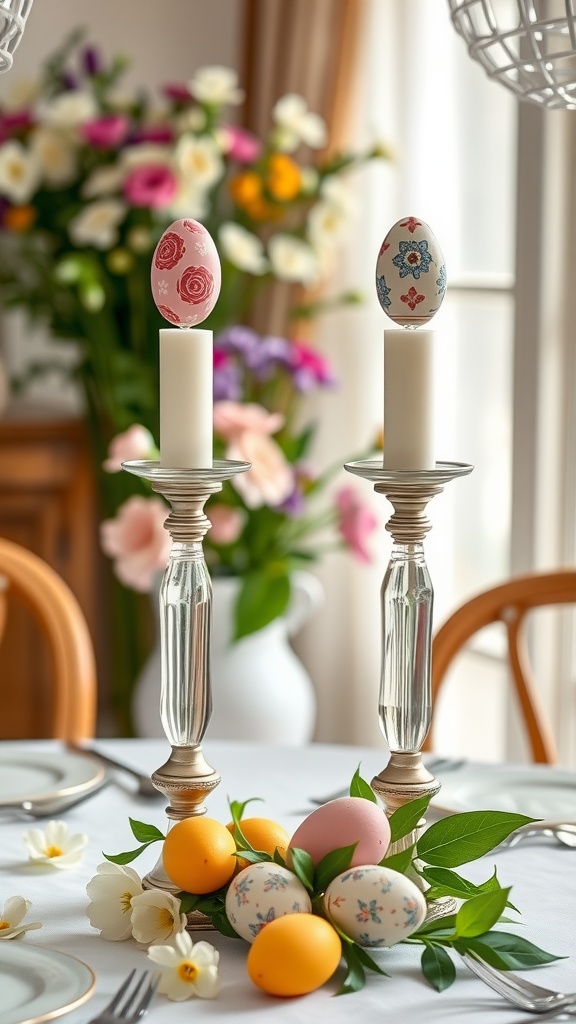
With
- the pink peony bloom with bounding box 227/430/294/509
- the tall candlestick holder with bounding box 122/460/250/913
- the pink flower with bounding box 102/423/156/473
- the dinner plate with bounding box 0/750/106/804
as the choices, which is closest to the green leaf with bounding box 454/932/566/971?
the tall candlestick holder with bounding box 122/460/250/913

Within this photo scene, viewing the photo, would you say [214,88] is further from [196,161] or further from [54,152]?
[54,152]

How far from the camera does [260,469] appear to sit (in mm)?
2146

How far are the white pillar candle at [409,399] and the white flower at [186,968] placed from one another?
0.33 m

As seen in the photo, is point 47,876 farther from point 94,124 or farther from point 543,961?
point 94,124

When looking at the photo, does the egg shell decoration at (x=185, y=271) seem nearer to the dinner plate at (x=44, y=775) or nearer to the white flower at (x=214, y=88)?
the dinner plate at (x=44, y=775)

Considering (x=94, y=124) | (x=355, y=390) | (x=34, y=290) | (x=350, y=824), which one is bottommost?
(x=350, y=824)

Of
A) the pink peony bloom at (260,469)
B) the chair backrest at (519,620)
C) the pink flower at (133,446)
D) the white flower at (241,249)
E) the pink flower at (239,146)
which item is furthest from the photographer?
the pink flower at (239,146)

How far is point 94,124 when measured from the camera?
2.46 m

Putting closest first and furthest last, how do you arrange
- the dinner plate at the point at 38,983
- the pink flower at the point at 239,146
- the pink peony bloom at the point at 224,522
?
the dinner plate at the point at 38,983
the pink peony bloom at the point at 224,522
the pink flower at the point at 239,146

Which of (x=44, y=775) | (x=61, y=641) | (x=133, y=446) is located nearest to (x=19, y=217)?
(x=133, y=446)

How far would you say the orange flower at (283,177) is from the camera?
249 cm

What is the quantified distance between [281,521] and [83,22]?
4.62 feet

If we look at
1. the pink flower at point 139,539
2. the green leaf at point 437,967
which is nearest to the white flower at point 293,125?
the pink flower at point 139,539

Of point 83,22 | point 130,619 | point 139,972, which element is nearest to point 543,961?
point 139,972
